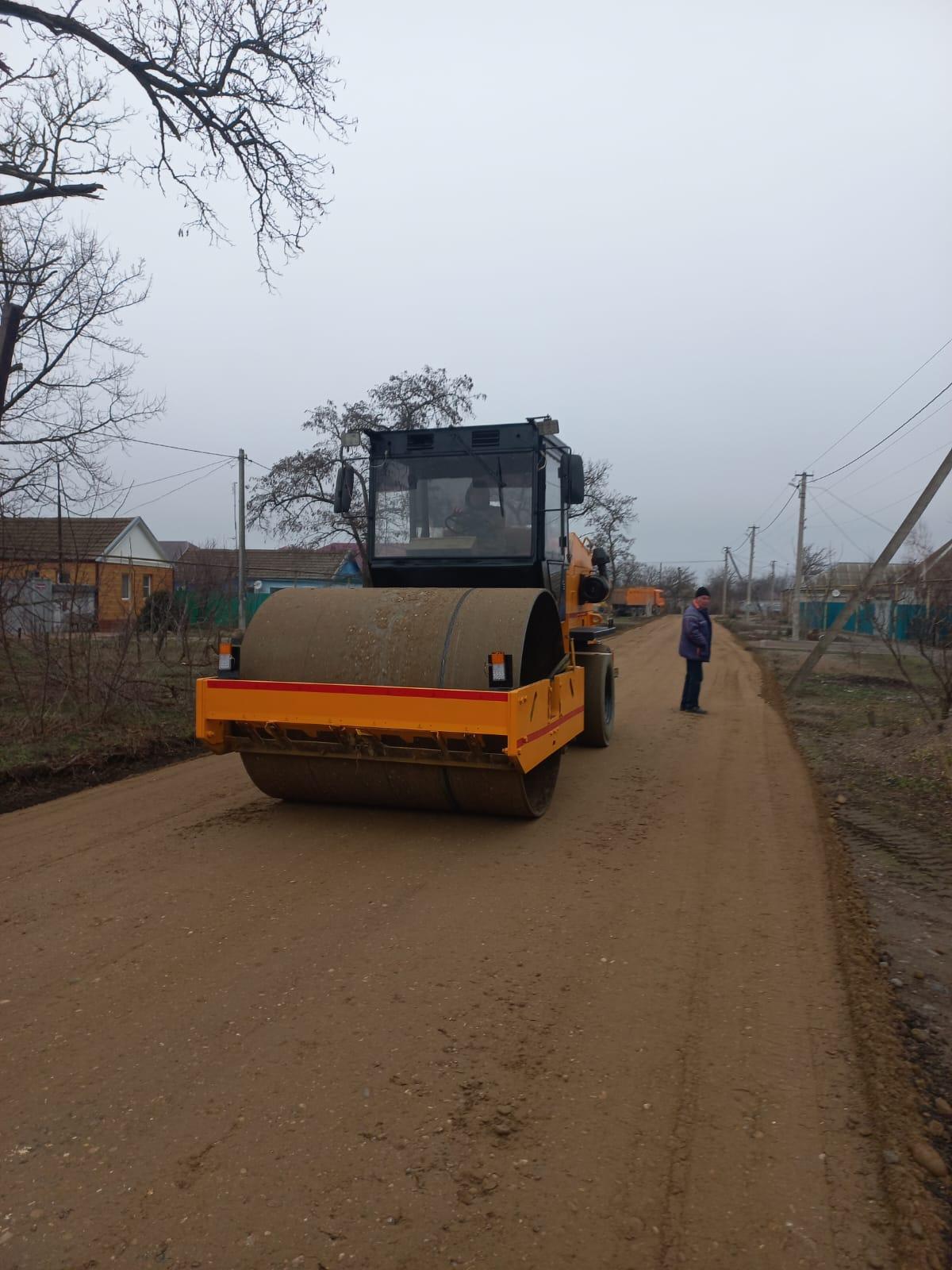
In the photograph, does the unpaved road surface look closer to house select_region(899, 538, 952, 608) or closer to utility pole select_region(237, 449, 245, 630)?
house select_region(899, 538, 952, 608)

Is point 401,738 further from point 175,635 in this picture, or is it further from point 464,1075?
point 175,635

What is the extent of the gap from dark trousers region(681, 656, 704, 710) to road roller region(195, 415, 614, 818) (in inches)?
202

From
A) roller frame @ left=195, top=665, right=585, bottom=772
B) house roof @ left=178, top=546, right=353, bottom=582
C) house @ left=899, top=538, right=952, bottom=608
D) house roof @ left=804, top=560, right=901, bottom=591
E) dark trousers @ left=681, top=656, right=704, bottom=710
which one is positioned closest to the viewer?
roller frame @ left=195, top=665, right=585, bottom=772

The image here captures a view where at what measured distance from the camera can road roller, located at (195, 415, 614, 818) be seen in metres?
5.89

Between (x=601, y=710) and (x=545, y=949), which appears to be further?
(x=601, y=710)

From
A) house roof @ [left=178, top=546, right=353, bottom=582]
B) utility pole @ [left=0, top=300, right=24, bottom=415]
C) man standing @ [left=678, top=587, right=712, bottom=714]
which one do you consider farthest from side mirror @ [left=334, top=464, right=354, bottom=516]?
house roof @ [left=178, top=546, right=353, bottom=582]

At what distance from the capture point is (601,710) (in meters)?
9.71

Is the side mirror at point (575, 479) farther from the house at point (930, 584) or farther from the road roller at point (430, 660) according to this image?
the house at point (930, 584)

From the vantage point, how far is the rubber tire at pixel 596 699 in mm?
9648

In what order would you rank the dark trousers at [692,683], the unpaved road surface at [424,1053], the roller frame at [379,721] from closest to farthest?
the unpaved road surface at [424,1053], the roller frame at [379,721], the dark trousers at [692,683]

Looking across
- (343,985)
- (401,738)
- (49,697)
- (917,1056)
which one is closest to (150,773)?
(49,697)

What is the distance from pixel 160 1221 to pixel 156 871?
10.3 ft

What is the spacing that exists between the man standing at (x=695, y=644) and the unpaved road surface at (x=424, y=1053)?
249 inches

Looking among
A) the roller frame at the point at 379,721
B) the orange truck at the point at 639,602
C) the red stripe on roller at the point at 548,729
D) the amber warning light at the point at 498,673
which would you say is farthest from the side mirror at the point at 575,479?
the orange truck at the point at 639,602
